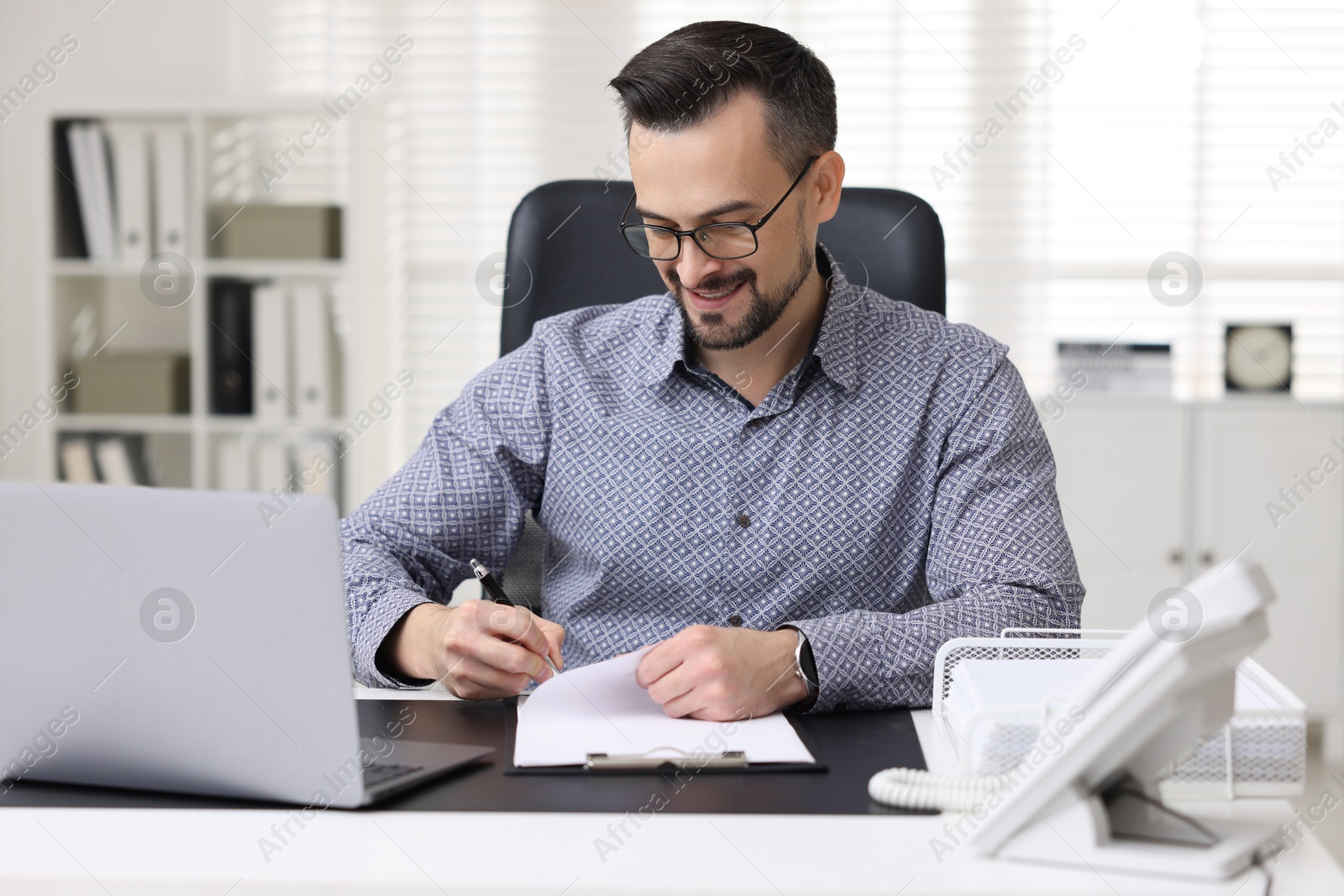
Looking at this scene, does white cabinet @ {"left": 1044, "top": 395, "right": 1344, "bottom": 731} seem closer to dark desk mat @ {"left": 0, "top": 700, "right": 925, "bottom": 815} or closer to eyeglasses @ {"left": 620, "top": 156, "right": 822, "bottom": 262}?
eyeglasses @ {"left": 620, "top": 156, "right": 822, "bottom": 262}

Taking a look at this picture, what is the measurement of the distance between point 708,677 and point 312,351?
2265 millimetres

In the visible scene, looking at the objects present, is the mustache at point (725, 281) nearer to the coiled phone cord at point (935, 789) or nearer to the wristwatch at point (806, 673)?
the wristwatch at point (806, 673)

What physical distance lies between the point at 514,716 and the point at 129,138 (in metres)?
2.47

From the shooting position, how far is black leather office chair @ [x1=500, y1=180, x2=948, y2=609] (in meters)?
1.53

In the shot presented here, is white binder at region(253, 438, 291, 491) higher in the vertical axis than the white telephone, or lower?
Answer: lower

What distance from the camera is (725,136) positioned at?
1.28 metres

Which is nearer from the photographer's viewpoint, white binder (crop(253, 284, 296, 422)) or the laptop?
the laptop

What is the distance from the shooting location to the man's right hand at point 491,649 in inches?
39.4

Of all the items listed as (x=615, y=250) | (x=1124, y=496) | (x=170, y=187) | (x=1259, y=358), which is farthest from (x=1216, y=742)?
(x=170, y=187)

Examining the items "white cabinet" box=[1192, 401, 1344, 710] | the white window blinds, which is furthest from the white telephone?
the white window blinds

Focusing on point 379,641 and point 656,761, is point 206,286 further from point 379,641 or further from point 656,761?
point 656,761

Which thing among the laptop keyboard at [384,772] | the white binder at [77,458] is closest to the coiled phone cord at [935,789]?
the laptop keyboard at [384,772]

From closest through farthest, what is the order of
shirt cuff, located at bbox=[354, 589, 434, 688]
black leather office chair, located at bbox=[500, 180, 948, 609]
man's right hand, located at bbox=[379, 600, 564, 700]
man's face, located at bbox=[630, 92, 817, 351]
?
1. man's right hand, located at bbox=[379, 600, 564, 700]
2. shirt cuff, located at bbox=[354, 589, 434, 688]
3. man's face, located at bbox=[630, 92, 817, 351]
4. black leather office chair, located at bbox=[500, 180, 948, 609]

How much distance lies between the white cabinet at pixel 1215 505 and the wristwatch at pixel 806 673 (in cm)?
188
